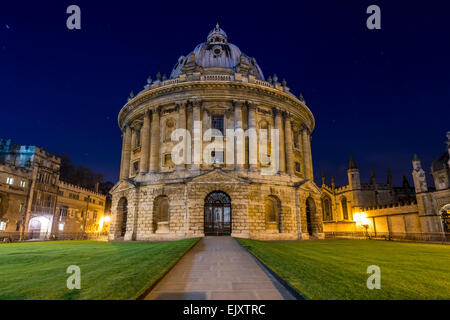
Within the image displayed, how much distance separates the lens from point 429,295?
596cm

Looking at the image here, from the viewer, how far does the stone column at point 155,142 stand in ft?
103

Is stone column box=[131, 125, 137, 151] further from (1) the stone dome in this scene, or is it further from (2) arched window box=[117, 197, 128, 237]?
(1) the stone dome

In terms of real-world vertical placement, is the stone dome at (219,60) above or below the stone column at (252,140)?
above

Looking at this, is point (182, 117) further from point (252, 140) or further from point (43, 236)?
point (43, 236)

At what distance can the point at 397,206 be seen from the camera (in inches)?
1489

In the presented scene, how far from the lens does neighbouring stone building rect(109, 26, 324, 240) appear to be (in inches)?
1089

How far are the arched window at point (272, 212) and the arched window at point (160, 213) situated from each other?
11269mm

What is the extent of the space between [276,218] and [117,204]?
19.9 meters

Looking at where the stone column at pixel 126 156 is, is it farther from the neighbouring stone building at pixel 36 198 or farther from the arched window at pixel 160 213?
the neighbouring stone building at pixel 36 198

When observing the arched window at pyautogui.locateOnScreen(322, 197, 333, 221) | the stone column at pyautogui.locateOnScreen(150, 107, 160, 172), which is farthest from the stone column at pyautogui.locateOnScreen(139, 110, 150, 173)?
the arched window at pyautogui.locateOnScreen(322, 197, 333, 221)

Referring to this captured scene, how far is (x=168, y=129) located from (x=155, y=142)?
2302mm

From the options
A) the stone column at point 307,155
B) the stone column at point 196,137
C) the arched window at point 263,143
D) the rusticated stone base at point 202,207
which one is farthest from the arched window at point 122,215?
the stone column at point 307,155
